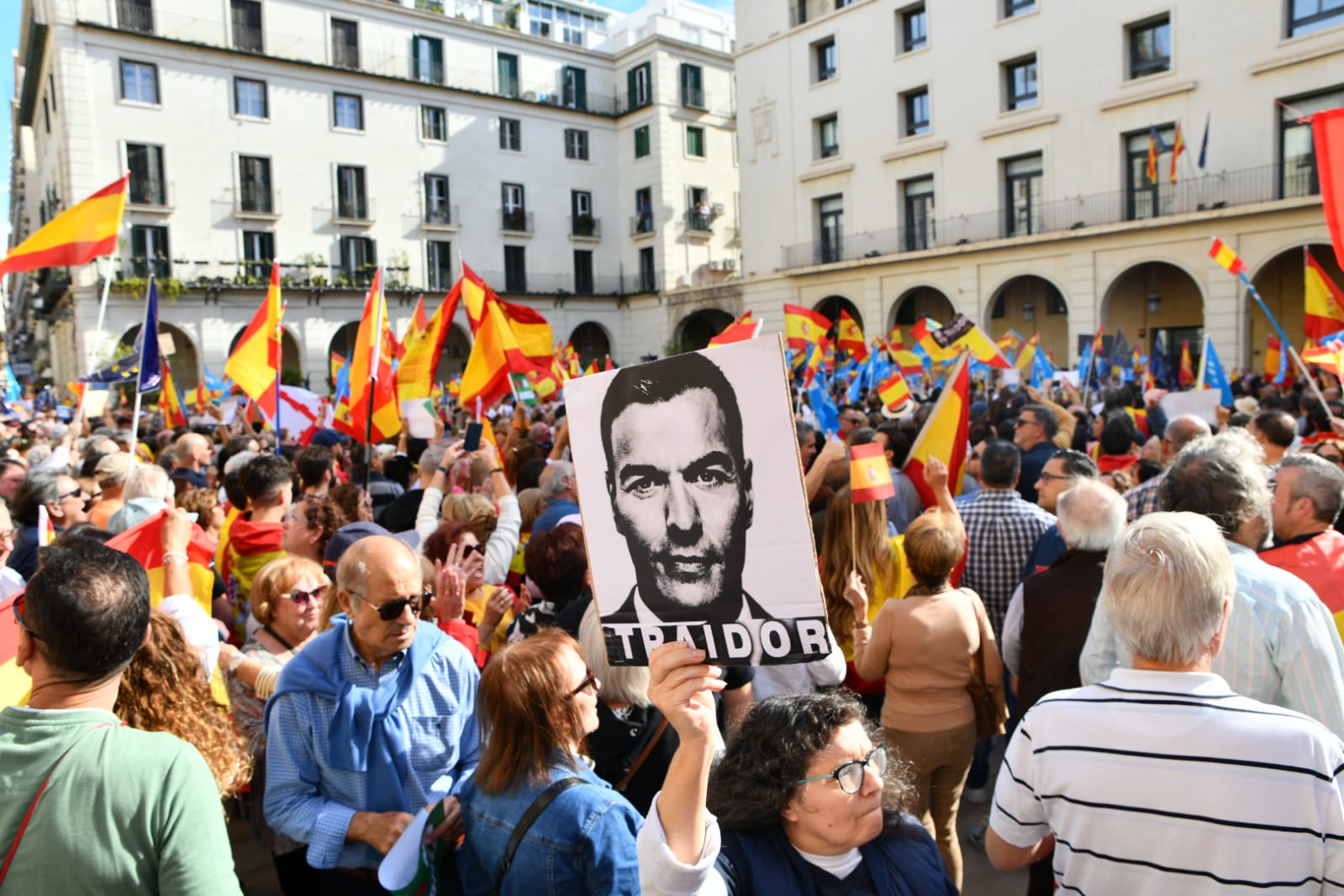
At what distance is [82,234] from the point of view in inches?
263

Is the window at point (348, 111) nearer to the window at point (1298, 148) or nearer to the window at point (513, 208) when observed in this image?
the window at point (513, 208)

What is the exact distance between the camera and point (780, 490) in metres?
1.68

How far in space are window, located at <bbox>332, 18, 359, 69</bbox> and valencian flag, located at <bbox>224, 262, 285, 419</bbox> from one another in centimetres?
2661

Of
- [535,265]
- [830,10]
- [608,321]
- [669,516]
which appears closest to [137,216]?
[535,265]

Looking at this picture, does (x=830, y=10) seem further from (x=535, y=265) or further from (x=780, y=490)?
(x=780, y=490)

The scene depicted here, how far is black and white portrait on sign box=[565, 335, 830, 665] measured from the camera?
1.68 meters

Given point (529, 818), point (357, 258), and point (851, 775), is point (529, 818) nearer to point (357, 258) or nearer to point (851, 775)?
point (851, 775)

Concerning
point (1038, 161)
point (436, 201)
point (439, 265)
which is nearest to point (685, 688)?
point (1038, 161)

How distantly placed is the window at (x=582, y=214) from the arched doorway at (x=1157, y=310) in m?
20.0

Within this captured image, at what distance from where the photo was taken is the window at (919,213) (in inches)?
1054

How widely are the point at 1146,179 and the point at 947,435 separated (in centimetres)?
2049

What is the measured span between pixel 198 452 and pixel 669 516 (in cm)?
679

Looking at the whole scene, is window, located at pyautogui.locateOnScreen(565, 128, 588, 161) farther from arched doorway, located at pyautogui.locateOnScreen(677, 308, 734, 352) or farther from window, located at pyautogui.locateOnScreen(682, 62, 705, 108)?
arched doorway, located at pyautogui.locateOnScreen(677, 308, 734, 352)

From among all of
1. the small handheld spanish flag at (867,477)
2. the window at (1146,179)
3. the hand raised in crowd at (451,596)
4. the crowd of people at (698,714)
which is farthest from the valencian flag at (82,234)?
the window at (1146,179)
